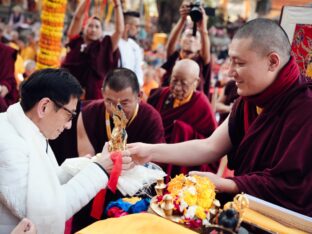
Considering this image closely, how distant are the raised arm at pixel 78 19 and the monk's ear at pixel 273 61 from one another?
329 cm

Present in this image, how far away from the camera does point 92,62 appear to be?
4.84 meters

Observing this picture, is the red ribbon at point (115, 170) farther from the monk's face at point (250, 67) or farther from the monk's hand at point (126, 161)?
the monk's face at point (250, 67)

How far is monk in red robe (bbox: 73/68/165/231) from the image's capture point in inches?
114

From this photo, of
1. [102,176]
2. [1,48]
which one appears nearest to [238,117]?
[102,176]

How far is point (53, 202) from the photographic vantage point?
1684mm

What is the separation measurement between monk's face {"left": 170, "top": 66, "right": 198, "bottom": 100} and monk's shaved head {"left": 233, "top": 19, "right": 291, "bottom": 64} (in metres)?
1.92

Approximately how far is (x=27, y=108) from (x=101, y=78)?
3106mm

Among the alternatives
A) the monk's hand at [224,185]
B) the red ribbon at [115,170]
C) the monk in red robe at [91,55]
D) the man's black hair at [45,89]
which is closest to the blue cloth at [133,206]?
the red ribbon at [115,170]

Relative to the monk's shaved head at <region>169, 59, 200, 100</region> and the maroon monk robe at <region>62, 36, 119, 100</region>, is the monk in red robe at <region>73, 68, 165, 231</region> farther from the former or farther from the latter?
the maroon monk robe at <region>62, 36, 119, 100</region>

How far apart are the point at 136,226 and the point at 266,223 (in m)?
0.48

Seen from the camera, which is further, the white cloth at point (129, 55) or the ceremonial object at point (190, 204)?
the white cloth at point (129, 55)

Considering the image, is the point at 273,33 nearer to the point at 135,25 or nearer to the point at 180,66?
the point at 180,66

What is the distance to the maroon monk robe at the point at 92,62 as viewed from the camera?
4828mm

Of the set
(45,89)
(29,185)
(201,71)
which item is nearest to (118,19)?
(201,71)
